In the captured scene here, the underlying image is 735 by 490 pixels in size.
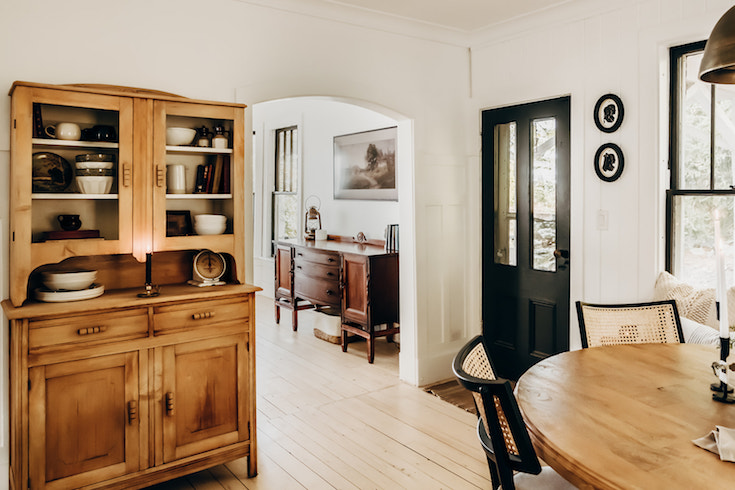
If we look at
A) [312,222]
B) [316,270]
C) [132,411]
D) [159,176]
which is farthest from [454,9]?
[312,222]

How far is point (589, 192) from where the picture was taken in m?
3.72

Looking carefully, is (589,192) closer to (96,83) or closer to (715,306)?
(715,306)

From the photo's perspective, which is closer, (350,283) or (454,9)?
(454,9)

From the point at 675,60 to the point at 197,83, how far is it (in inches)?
112

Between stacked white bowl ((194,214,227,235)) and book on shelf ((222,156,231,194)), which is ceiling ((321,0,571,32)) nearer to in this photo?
book on shelf ((222,156,231,194))

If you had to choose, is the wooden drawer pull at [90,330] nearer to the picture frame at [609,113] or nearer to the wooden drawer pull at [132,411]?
the wooden drawer pull at [132,411]

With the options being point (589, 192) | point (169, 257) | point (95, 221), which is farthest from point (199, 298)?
point (589, 192)

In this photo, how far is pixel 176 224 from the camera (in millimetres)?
2908

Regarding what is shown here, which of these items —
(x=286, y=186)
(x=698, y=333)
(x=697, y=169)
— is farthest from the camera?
(x=286, y=186)

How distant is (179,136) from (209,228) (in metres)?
0.50

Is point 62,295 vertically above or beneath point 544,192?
beneath

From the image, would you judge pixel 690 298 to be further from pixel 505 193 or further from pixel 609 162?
pixel 505 193

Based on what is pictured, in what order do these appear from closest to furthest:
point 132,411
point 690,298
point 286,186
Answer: point 132,411 < point 690,298 < point 286,186

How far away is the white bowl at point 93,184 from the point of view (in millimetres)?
2623
